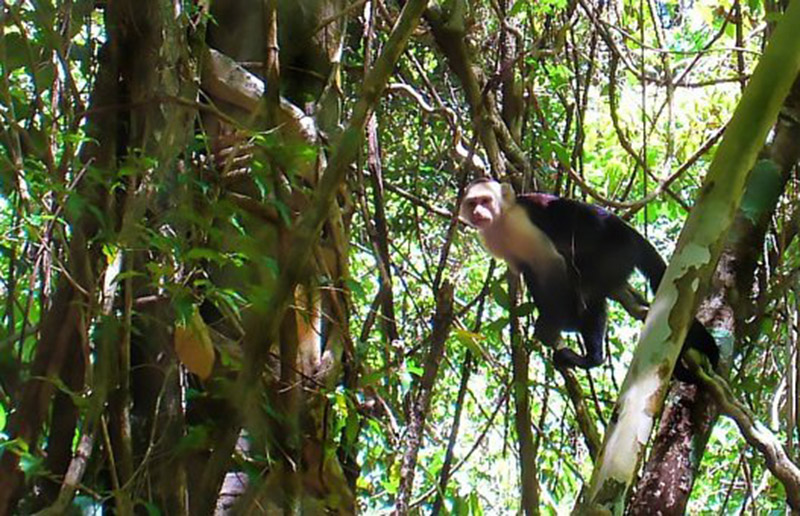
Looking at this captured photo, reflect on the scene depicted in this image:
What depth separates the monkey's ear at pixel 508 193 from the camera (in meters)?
3.18

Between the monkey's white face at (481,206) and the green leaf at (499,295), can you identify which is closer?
A: the green leaf at (499,295)

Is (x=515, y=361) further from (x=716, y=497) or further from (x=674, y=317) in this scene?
(x=716, y=497)

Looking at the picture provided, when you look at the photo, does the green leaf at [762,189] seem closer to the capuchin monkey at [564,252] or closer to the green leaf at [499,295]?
the green leaf at [499,295]

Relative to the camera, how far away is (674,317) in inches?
57.7

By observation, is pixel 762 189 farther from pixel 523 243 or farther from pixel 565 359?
pixel 523 243

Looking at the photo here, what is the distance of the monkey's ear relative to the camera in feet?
10.4

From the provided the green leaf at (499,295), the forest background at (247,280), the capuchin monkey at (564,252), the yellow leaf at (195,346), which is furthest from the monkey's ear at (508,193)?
the yellow leaf at (195,346)

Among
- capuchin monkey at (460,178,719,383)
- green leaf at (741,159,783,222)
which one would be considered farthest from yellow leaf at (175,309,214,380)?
capuchin monkey at (460,178,719,383)

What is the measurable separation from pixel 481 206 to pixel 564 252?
1.20ft

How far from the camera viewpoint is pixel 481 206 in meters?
3.24

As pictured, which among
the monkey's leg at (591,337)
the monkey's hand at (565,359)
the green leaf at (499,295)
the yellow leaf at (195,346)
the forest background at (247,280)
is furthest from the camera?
the monkey's leg at (591,337)

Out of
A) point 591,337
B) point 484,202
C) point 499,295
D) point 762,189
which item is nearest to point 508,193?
point 484,202

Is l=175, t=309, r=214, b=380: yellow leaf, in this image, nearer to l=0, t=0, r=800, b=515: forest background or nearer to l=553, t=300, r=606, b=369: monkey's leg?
l=0, t=0, r=800, b=515: forest background

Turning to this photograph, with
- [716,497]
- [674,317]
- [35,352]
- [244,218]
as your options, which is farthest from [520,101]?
[716,497]
